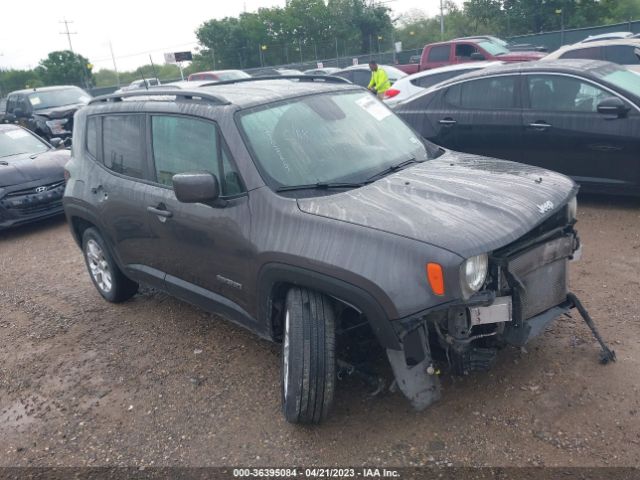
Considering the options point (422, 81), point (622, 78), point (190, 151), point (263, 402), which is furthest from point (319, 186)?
point (422, 81)

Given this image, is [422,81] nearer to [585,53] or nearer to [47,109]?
[585,53]

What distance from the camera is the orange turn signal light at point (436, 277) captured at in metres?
2.64

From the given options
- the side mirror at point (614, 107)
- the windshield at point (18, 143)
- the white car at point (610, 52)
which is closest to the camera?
the side mirror at point (614, 107)

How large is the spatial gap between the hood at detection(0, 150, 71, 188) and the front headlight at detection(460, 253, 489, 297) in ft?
23.8

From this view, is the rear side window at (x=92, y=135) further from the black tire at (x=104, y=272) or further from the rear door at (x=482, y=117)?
the rear door at (x=482, y=117)

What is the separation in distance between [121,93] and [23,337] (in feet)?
7.28

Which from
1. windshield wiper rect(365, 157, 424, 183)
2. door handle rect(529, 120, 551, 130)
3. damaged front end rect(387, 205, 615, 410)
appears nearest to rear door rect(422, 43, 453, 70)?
door handle rect(529, 120, 551, 130)

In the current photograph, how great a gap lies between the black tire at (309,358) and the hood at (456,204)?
1.65ft

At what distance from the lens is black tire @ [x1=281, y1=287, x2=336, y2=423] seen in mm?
3023

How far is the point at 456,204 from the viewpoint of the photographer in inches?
120

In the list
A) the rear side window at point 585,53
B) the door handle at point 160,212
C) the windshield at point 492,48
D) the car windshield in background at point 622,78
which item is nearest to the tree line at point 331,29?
the windshield at point 492,48

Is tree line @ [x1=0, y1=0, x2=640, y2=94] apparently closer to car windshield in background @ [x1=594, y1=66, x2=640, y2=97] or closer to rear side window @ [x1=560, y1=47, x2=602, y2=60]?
rear side window @ [x1=560, y1=47, x2=602, y2=60]

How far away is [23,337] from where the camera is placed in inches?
192

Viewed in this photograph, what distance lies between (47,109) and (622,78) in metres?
13.8
